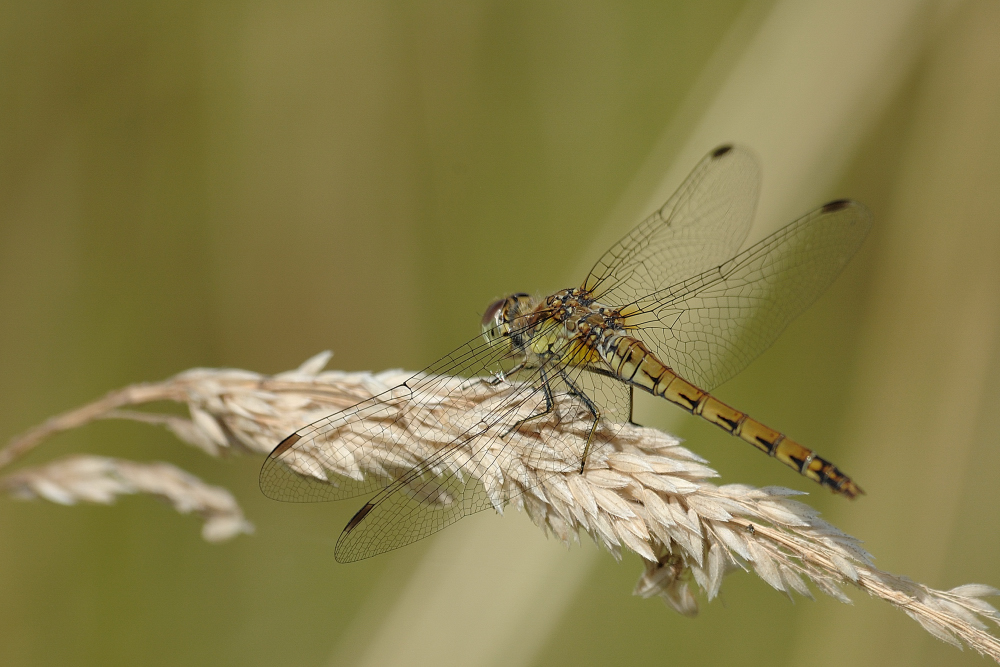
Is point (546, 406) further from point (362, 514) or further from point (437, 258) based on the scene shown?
point (437, 258)

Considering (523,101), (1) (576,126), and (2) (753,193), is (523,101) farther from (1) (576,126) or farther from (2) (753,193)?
(2) (753,193)

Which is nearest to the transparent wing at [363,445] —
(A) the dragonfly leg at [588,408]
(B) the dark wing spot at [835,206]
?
(A) the dragonfly leg at [588,408]

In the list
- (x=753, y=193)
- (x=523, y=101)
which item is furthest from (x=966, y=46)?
(x=523, y=101)

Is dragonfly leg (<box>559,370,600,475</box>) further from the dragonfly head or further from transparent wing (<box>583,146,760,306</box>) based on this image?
transparent wing (<box>583,146,760,306</box>)

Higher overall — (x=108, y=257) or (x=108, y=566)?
(x=108, y=257)

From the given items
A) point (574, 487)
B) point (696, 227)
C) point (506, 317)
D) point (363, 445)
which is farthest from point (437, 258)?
point (574, 487)

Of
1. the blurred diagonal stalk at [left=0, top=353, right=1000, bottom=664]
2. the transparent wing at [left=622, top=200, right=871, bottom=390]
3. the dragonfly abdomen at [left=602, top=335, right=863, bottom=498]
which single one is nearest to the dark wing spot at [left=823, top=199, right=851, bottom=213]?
the transparent wing at [left=622, top=200, right=871, bottom=390]

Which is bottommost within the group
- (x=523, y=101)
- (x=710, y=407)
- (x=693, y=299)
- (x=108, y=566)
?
(x=710, y=407)
